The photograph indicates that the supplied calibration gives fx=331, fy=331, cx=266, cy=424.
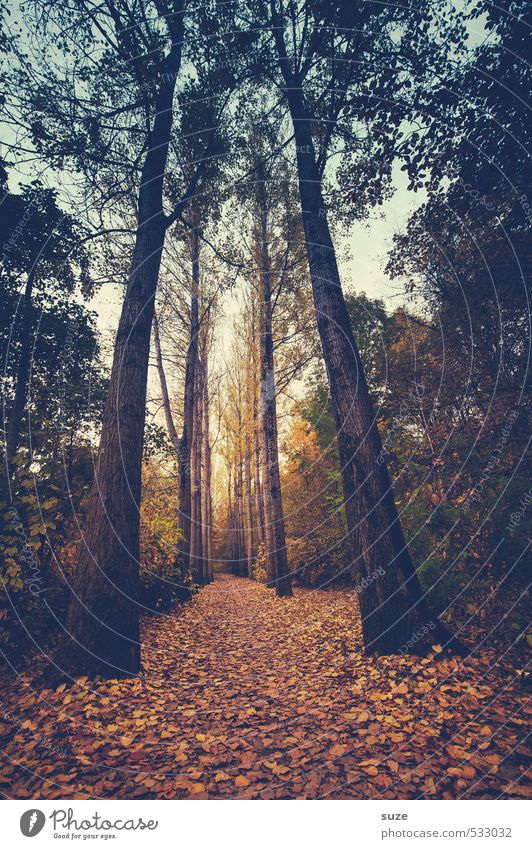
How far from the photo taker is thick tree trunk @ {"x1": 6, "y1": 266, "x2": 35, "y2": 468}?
27.1 ft

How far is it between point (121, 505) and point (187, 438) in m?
6.21

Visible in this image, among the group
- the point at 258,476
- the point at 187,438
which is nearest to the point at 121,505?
the point at 187,438

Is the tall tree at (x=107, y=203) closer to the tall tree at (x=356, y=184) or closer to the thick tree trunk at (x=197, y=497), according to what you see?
the tall tree at (x=356, y=184)

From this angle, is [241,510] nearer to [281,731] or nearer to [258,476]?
[258,476]

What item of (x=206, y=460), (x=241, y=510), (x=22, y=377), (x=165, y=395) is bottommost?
(x=241, y=510)

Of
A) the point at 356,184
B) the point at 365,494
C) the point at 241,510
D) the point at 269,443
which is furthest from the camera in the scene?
the point at 241,510

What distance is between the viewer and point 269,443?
11.3m

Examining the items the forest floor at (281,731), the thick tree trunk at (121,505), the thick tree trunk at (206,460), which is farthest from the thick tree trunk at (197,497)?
the forest floor at (281,731)

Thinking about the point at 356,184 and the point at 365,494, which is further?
the point at 356,184

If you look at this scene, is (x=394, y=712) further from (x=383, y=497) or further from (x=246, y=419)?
(x=246, y=419)

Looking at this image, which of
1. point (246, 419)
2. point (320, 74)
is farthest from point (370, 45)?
point (246, 419)

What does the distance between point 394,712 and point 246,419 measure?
15.4 meters

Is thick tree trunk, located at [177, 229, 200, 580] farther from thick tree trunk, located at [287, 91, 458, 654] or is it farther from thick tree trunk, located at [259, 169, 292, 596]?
thick tree trunk, located at [287, 91, 458, 654]
